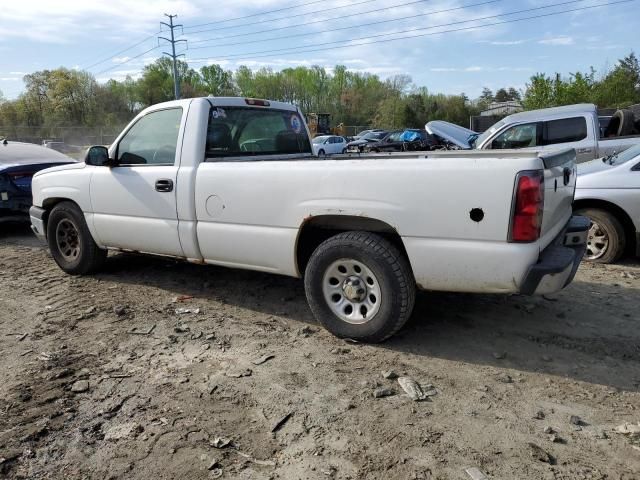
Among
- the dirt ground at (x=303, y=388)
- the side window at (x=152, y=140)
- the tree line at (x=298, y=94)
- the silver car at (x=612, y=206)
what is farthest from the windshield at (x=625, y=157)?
the tree line at (x=298, y=94)

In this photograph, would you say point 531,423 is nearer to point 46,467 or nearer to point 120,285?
point 46,467

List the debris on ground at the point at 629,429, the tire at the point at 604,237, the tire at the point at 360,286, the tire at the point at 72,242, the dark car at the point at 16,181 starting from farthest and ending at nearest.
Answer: the dark car at the point at 16,181 → the tire at the point at 604,237 → the tire at the point at 72,242 → the tire at the point at 360,286 → the debris on ground at the point at 629,429

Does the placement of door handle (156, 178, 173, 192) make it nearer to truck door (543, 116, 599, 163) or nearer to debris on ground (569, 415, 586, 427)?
debris on ground (569, 415, 586, 427)

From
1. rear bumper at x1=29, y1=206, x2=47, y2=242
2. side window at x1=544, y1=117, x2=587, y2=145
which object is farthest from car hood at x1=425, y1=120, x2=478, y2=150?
rear bumper at x1=29, y1=206, x2=47, y2=242

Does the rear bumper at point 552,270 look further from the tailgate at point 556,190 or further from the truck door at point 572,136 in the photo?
the truck door at point 572,136

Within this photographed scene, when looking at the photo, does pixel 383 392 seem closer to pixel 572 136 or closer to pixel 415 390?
pixel 415 390

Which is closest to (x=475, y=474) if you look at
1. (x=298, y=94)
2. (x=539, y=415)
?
(x=539, y=415)

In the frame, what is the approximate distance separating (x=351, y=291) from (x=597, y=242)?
12.5 feet

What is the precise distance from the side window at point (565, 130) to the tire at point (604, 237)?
3.33 m

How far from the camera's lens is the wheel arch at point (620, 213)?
584 cm

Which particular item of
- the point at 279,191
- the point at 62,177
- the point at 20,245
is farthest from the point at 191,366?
the point at 20,245

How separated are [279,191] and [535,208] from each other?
6.12 ft

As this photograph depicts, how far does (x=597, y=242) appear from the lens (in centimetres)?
605

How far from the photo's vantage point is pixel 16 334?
429cm
